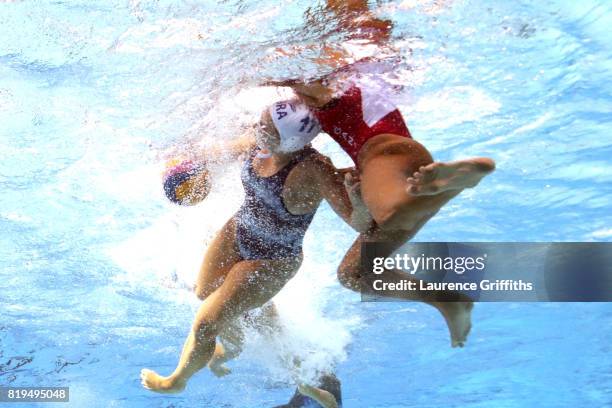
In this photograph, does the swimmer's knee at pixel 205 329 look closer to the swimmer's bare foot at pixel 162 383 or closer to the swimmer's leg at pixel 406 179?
the swimmer's bare foot at pixel 162 383

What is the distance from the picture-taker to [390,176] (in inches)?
161

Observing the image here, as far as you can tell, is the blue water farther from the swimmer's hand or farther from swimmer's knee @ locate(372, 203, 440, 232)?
swimmer's knee @ locate(372, 203, 440, 232)

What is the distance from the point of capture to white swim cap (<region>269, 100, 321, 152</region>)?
5086 mm

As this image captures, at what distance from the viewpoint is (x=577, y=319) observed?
15.5 m

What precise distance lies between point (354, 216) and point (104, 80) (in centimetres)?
372

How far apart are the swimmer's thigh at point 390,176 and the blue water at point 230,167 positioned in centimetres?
164

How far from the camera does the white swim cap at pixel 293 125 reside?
509cm

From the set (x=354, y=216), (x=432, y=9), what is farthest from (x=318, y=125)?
(x=432, y=9)

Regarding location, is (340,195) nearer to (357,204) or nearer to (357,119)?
(357,204)

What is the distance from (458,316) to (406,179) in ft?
6.22

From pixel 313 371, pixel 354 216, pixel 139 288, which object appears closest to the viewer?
pixel 354 216

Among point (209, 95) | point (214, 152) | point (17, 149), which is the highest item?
point (17, 149)

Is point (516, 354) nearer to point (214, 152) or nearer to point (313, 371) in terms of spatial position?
Answer: point (313, 371)

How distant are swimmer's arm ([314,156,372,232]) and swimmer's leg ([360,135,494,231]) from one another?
37 cm
